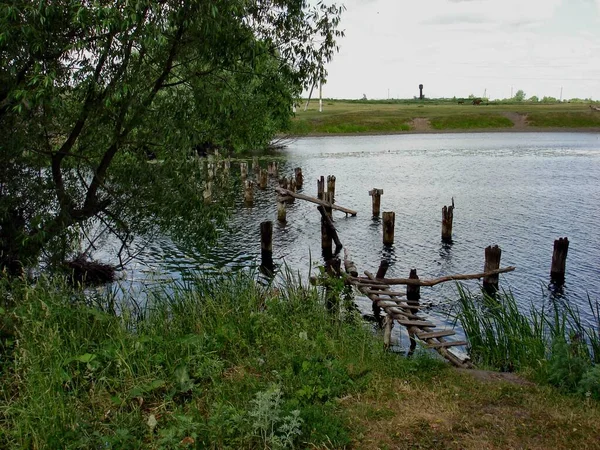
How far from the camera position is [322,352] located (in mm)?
8836

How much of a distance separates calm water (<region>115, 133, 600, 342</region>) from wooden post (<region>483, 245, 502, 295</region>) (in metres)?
0.65

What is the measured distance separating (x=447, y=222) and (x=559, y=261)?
22.8 feet

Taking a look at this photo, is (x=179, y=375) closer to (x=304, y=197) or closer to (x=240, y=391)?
(x=240, y=391)

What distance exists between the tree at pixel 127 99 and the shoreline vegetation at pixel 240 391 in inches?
135

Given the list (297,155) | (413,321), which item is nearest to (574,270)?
(413,321)

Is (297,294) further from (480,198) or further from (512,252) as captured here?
(480,198)

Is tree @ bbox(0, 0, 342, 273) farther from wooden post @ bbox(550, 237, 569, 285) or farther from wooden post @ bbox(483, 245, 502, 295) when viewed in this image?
wooden post @ bbox(550, 237, 569, 285)

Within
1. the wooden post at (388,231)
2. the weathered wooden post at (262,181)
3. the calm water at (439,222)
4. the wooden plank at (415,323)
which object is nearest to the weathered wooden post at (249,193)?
the calm water at (439,222)

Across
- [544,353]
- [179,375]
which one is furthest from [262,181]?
[179,375]

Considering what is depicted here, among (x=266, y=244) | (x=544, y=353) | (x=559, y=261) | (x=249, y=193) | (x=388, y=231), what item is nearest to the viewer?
(x=544, y=353)

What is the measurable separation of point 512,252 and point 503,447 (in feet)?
66.6

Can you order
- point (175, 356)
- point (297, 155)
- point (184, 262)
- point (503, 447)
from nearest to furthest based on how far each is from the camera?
point (503, 447)
point (175, 356)
point (184, 262)
point (297, 155)

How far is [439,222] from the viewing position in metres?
32.9

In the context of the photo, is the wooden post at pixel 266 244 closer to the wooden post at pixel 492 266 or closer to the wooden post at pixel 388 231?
the wooden post at pixel 388 231
